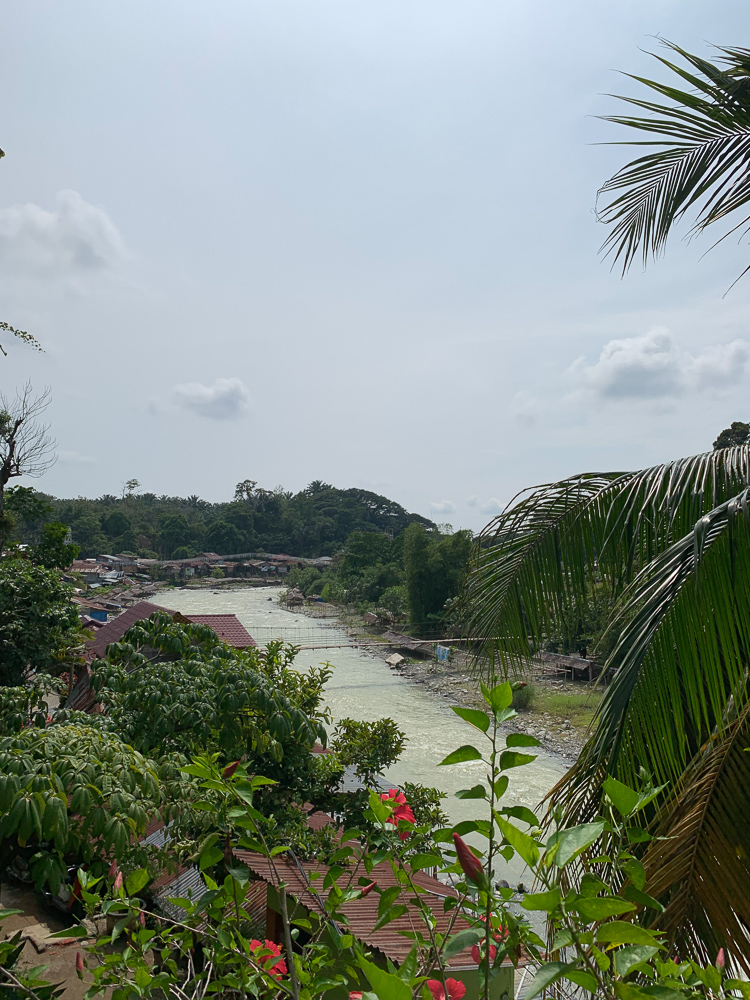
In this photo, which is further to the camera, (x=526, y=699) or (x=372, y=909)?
(x=526, y=699)

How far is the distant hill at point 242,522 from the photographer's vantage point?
1969 inches

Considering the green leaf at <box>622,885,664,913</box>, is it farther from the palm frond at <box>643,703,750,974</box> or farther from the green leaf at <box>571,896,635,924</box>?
the palm frond at <box>643,703,750,974</box>

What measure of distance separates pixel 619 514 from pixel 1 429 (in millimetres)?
5511

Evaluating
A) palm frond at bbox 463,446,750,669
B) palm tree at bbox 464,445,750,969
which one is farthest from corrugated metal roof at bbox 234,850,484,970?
palm tree at bbox 464,445,750,969

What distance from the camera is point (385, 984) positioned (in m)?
0.53

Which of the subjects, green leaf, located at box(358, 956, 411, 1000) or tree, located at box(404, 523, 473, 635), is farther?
tree, located at box(404, 523, 473, 635)

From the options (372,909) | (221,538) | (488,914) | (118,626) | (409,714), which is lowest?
(409,714)

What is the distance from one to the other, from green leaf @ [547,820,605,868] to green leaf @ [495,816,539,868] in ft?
0.06

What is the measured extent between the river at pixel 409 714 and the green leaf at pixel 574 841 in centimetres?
39

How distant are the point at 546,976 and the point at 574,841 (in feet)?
0.34

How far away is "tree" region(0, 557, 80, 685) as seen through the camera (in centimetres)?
479

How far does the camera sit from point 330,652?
21.6 metres

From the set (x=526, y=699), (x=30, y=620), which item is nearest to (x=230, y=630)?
(x=30, y=620)

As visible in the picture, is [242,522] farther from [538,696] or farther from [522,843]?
[522,843]
